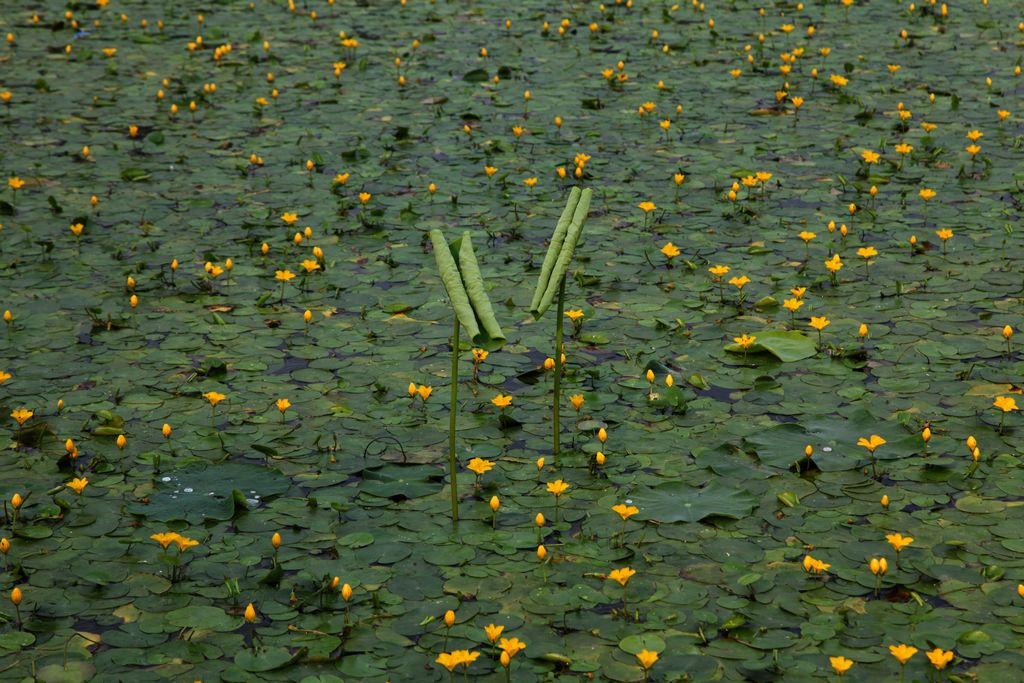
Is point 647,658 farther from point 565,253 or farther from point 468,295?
point 565,253

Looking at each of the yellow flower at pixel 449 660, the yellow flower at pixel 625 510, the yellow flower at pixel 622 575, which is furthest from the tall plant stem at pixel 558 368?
the yellow flower at pixel 449 660

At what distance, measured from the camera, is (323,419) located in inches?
186

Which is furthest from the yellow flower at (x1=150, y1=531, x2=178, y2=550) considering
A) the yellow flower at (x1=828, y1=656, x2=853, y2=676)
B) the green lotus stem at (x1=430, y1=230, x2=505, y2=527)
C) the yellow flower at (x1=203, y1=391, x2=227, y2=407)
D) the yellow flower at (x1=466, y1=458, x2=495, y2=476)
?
the yellow flower at (x1=828, y1=656, x2=853, y2=676)

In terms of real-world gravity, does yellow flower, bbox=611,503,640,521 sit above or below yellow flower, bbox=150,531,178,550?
above

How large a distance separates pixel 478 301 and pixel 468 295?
0.07 metres

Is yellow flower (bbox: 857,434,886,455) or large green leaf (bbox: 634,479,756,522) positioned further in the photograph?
yellow flower (bbox: 857,434,886,455)

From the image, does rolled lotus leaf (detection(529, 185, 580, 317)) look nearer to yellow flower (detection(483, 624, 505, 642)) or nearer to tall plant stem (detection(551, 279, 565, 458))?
tall plant stem (detection(551, 279, 565, 458))

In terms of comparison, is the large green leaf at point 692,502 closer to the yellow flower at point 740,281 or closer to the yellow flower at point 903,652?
the yellow flower at point 903,652

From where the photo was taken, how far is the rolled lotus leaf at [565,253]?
13.0ft

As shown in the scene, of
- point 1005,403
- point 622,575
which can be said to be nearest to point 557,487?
point 622,575

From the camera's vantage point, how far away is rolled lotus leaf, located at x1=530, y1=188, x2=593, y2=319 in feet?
13.0

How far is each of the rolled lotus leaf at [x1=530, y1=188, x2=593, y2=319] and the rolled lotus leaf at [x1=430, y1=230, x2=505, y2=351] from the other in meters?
0.22

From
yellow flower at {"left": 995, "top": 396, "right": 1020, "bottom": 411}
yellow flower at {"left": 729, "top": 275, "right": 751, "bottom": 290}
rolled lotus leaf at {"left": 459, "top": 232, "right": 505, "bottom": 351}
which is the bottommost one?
yellow flower at {"left": 995, "top": 396, "right": 1020, "bottom": 411}

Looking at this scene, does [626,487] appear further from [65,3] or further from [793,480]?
[65,3]
